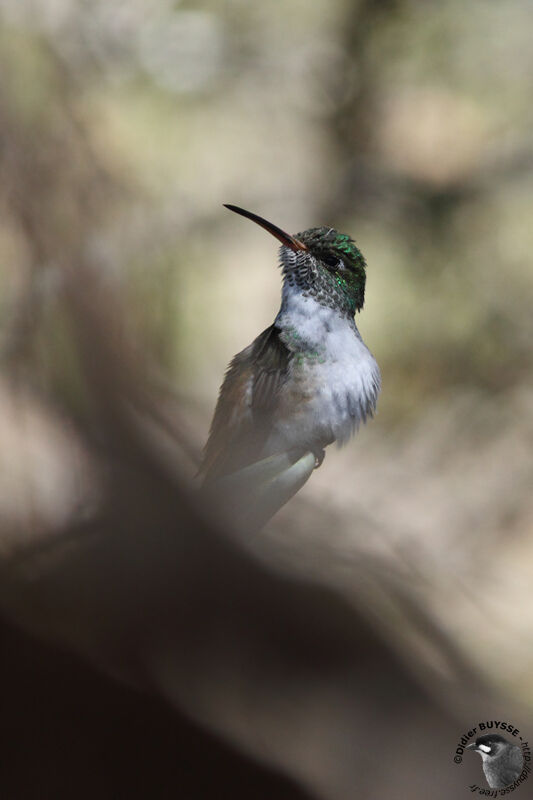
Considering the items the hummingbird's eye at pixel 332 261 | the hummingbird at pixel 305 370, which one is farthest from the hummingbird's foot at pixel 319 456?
the hummingbird's eye at pixel 332 261

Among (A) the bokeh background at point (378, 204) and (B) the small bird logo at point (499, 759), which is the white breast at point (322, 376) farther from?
(B) the small bird logo at point (499, 759)

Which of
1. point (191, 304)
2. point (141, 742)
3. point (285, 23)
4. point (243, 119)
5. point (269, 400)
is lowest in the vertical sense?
point (141, 742)

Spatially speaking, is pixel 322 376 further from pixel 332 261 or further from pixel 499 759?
pixel 499 759

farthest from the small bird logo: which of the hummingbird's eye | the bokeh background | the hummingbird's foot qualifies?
the hummingbird's eye

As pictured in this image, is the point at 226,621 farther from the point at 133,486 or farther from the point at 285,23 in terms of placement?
the point at 285,23

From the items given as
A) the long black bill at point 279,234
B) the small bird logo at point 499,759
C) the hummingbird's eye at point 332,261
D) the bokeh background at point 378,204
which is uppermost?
the bokeh background at point 378,204

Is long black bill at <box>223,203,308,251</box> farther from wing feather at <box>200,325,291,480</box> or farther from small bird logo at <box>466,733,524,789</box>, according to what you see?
small bird logo at <box>466,733,524,789</box>

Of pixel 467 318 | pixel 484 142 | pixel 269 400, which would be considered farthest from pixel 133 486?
pixel 484 142
